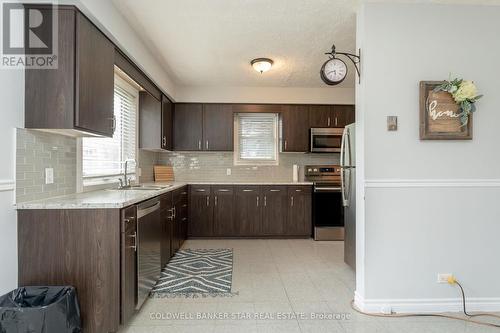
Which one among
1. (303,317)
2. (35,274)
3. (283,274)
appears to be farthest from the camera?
(283,274)

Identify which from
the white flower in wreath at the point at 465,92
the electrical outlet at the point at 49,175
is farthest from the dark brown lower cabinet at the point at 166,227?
the white flower in wreath at the point at 465,92

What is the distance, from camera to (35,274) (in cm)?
189

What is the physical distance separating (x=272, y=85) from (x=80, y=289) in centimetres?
415

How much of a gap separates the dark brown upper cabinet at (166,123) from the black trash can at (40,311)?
2783 mm

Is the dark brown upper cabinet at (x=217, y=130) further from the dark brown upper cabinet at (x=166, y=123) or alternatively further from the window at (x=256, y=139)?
the dark brown upper cabinet at (x=166, y=123)

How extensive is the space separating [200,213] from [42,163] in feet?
9.37

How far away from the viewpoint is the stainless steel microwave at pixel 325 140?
5059 millimetres

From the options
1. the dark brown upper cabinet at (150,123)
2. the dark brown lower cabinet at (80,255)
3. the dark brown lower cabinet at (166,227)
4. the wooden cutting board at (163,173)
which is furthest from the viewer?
the wooden cutting board at (163,173)

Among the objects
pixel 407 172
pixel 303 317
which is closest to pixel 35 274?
pixel 303 317

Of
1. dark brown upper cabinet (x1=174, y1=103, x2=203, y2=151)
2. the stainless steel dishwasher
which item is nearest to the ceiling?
dark brown upper cabinet (x1=174, y1=103, x2=203, y2=151)

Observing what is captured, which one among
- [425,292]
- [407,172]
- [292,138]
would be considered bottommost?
[425,292]

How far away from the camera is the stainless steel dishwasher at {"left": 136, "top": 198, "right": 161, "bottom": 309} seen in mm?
2330

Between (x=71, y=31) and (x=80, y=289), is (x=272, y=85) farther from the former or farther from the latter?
(x=80, y=289)

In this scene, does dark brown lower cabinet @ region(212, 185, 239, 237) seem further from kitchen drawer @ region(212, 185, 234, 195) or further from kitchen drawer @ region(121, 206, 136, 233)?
kitchen drawer @ region(121, 206, 136, 233)
